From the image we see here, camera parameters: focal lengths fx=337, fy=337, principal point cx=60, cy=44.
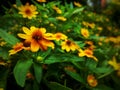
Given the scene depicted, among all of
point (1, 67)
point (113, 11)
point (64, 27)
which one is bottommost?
point (113, 11)

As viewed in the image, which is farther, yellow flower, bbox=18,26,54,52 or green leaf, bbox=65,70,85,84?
green leaf, bbox=65,70,85,84

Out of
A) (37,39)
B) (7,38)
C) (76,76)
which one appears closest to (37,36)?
(37,39)

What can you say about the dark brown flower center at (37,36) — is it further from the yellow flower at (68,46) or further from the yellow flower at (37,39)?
the yellow flower at (68,46)

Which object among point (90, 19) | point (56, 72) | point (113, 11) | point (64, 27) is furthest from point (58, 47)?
point (113, 11)

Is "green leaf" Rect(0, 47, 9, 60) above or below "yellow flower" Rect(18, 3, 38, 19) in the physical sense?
below

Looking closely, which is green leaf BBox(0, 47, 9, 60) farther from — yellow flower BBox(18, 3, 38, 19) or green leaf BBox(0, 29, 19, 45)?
yellow flower BBox(18, 3, 38, 19)

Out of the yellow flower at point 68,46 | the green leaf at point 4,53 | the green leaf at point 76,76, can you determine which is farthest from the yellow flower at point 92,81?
the green leaf at point 4,53

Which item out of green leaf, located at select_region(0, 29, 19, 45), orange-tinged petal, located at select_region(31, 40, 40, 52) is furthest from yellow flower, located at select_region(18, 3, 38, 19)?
orange-tinged petal, located at select_region(31, 40, 40, 52)

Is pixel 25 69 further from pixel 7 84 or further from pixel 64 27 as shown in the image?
pixel 64 27

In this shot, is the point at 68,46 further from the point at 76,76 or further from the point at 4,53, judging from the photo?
the point at 4,53
